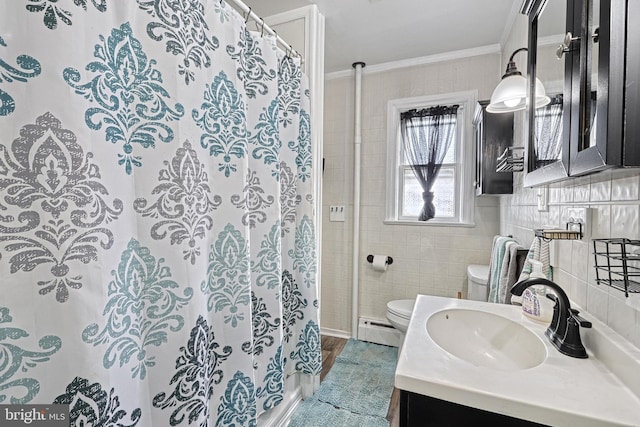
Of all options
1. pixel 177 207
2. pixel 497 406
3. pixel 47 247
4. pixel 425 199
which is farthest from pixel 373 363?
pixel 47 247

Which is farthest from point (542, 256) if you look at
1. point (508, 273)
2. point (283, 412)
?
point (283, 412)

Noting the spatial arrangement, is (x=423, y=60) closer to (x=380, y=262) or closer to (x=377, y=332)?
(x=380, y=262)

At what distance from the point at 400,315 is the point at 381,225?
0.78 meters

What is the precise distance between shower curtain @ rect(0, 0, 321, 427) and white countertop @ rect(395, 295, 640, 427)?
25.2 inches

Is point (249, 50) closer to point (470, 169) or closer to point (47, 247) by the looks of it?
point (47, 247)

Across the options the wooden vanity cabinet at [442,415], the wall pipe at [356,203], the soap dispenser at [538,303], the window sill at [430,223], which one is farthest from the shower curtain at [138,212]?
the window sill at [430,223]

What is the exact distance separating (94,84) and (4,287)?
1.50 feet

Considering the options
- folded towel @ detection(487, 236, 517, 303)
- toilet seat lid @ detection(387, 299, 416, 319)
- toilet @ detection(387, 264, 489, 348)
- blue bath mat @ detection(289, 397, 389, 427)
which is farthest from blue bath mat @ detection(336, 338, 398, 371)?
folded towel @ detection(487, 236, 517, 303)

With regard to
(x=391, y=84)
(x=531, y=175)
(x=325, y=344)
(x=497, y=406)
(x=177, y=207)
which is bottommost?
(x=325, y=344)

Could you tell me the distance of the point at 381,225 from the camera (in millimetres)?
2428

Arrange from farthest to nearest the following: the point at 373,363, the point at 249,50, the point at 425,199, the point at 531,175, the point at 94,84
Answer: the point at 425,199 < the point at 373,363 < the point at 249,50 < the point at 531,175 < the point at 94,84

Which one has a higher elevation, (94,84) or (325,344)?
(94,84)

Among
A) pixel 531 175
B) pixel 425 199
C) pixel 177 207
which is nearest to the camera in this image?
pixel 177 207

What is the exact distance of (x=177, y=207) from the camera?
0.81 m
